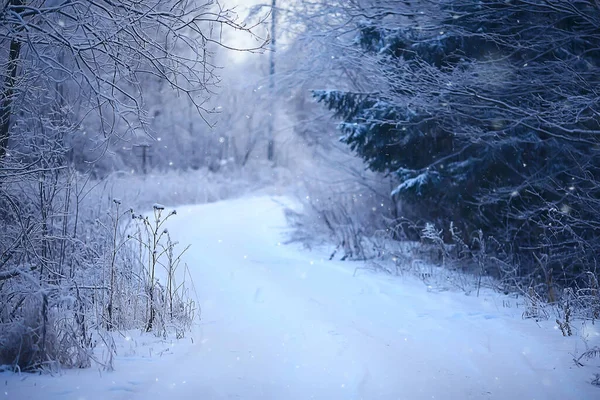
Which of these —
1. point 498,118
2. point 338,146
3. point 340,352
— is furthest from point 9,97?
point 338,146

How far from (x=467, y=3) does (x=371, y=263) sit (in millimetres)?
4481

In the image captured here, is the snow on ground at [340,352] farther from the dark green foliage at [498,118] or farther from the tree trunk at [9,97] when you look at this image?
the tree trunk at [9,97]

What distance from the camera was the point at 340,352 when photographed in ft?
13.7

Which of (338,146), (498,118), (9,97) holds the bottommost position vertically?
(338,146)

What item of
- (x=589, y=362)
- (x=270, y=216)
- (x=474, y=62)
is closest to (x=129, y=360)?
(x=589, y=362)

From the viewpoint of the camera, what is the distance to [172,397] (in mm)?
3111

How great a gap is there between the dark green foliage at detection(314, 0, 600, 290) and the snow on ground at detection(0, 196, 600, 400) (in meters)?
1.63

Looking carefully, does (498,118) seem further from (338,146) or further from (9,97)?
(9,97)

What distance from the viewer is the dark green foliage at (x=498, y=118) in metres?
6.38

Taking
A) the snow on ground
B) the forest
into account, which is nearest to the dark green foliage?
the forest

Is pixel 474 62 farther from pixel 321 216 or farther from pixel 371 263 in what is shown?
pixel 321 216

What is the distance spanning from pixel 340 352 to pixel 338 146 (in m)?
8.23

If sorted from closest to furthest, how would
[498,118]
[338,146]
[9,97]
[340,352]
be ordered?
[9,97] < [340,352] < [498,118] < [338,146]

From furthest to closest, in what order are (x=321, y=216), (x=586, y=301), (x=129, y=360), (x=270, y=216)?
(x=270, y=216)
(x=321, y=216)
(x=586, y=301)
(x=129, y=360)
